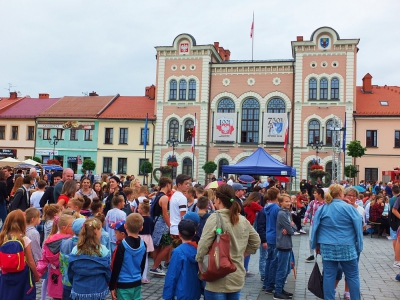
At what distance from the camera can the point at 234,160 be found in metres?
39.8

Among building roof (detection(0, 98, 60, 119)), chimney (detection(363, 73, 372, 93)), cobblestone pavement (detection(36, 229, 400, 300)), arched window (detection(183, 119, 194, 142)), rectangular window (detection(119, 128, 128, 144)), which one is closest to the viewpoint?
cobblestone pavement (detection(36, 229, 400, 300))

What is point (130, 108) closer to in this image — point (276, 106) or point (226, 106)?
point (226, 106)

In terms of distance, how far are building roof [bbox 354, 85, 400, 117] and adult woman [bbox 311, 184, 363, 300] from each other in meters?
34.0

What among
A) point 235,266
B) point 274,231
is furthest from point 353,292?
point 235,266

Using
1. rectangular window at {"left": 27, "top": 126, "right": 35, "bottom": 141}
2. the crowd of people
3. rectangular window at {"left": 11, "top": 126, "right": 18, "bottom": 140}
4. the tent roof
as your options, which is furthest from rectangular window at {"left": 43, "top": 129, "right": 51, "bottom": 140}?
the crowd of people

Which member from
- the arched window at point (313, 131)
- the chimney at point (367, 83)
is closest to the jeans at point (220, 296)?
the arched window at point (313, 131)

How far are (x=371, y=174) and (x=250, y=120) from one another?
12164 millimetres

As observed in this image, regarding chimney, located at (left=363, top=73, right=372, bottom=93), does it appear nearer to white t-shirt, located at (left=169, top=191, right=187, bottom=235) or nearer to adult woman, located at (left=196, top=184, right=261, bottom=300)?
white t-shirt, located at (left=169, top=191, right=187, bottom=235)

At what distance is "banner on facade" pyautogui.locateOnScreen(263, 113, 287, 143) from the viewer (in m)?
38.2

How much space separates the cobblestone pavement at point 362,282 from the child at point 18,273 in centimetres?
186

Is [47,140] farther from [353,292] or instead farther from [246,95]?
[353,292]

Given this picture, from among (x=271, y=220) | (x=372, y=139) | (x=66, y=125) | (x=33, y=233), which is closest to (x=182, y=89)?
(x=66, y=125)

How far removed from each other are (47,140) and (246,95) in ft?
71.1

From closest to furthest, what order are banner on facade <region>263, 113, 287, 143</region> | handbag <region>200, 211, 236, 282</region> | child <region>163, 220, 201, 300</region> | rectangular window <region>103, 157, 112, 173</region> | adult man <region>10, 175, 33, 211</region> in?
handbag <region>200, 211, 236, 282</region> → child <region>163, 220, 201, 300</region> → adult man <region>10, 175, 33, 211</region> → banner on facade <region>263, 113, 287, 143</region> → rectangular window <region>103, 157, 112, 173</region>
